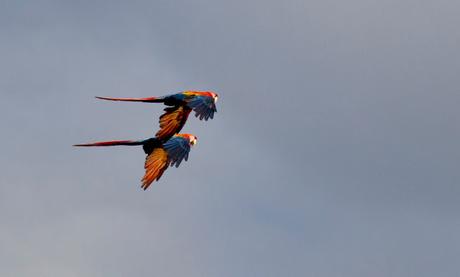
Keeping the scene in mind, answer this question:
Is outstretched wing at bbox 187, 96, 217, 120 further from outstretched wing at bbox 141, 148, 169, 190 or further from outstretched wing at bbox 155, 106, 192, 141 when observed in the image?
outstretched wing at bbox 141, 148, 169, 190

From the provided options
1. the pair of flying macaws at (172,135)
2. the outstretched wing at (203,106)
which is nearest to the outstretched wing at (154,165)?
the pair of flying macaws at (172,135)

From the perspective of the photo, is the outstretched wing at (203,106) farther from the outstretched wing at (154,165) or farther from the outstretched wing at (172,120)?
the outstretched wing at (154,165)

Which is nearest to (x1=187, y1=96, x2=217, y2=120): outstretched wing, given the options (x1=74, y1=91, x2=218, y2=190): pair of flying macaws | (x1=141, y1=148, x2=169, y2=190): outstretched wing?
(x1=74, y1=91, x2=218, y2=190): pair of flying macaws

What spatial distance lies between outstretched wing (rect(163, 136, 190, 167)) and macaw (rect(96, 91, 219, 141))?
0.65 meters

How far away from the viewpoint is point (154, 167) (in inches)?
2990

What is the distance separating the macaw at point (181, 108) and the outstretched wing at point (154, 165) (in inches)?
46.6

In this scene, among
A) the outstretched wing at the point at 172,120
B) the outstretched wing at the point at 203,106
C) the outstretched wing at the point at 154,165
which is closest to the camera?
the outstretched wing at the point at 154,165

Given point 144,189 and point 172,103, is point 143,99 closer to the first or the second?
point 172,103

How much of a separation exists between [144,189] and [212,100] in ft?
23.4

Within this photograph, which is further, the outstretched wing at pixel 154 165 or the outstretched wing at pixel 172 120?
the outstretched wing at pixel 172 120

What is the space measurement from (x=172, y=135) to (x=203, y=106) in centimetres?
227

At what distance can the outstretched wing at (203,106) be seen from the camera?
77312 mm

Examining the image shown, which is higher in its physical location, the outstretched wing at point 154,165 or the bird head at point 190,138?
the bird head at point 190,138

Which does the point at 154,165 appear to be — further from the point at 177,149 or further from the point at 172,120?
the point at 172,120
